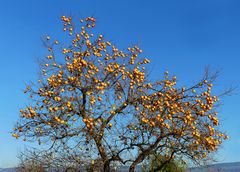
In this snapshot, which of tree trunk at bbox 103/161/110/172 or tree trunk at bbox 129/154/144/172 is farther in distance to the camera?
tree trunk at bbox 129/154/144/172

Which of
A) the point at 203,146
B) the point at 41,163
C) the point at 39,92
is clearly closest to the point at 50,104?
the point at 39,92

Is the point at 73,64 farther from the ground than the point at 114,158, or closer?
farther from the ground

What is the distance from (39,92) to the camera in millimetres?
16234

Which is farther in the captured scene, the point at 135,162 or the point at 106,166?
the point at 135,162

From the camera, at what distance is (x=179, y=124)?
1595 centimetres

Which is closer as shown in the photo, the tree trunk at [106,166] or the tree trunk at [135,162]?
the tree trunk at [106,166]

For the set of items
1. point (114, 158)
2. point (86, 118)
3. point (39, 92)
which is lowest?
point (114, 158)

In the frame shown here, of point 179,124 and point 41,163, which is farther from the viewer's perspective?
point 41,163

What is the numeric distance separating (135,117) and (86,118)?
2.11m

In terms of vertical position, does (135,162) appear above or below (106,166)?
above

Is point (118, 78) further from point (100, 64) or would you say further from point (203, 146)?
point (203, 146)

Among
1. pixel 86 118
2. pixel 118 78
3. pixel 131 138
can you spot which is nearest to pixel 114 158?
pixel 131 138

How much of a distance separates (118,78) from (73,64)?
206cm

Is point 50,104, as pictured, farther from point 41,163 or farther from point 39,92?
point 41,163
